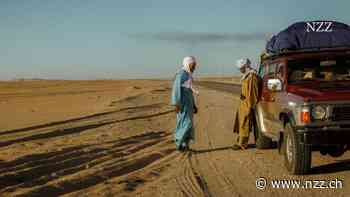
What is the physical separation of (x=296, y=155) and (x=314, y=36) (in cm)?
Result: 315

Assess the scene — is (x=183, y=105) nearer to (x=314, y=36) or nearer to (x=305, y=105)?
(x=314, y=36)

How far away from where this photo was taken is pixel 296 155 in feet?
28.1

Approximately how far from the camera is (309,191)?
777 centimetres

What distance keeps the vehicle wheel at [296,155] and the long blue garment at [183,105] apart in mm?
3021

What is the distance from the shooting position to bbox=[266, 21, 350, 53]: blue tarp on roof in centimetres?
1065

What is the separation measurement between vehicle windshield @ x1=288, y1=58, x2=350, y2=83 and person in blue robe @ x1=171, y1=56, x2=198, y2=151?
235cm

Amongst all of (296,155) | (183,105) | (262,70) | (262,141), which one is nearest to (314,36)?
(262,70)

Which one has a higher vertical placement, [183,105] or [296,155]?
[183,105]

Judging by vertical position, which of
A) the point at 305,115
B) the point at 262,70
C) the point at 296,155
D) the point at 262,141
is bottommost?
the point at 262,141

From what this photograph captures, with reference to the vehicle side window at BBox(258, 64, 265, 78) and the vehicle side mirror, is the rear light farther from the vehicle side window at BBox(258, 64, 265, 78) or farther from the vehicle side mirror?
the vehicle side window at BBox(258, 64, 265, 78)

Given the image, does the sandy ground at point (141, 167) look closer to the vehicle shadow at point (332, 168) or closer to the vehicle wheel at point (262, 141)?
the vehicle shadow at point (332, 168)

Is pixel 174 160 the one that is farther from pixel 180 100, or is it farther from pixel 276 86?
pixel 276 86

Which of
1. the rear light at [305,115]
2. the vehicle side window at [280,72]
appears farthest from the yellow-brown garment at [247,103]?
the rear light at [305,115]

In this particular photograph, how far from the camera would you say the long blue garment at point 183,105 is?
11.5 m
